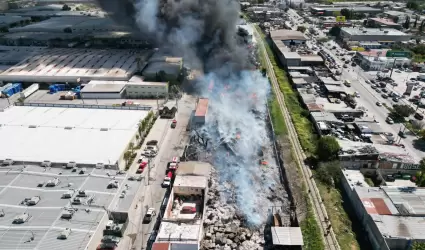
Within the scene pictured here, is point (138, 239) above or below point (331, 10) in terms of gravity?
below

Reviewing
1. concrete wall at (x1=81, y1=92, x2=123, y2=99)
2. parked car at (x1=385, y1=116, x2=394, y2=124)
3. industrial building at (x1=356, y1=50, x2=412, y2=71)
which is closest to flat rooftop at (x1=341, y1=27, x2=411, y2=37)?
industrial building at (x1=356, y1=50, x2=412, y2=71)

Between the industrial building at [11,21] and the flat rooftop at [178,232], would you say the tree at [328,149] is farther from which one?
the industrial building at [11,21]

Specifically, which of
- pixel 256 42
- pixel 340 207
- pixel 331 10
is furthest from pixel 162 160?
pixel 331 10

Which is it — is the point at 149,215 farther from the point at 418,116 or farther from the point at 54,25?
the point at 54,25

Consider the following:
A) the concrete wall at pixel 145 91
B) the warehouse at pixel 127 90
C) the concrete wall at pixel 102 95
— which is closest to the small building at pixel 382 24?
the warehouse at pixel 127 90

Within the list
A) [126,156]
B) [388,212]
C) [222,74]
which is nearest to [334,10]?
[222,74]

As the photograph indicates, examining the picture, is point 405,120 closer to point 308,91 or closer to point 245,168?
point 308,91

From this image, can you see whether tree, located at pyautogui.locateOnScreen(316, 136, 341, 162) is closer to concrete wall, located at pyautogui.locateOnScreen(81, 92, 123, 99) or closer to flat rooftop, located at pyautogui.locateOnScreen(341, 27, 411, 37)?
concrete wall, located at pyautogui.locateOnScreen(81, 92, 123, 99)
